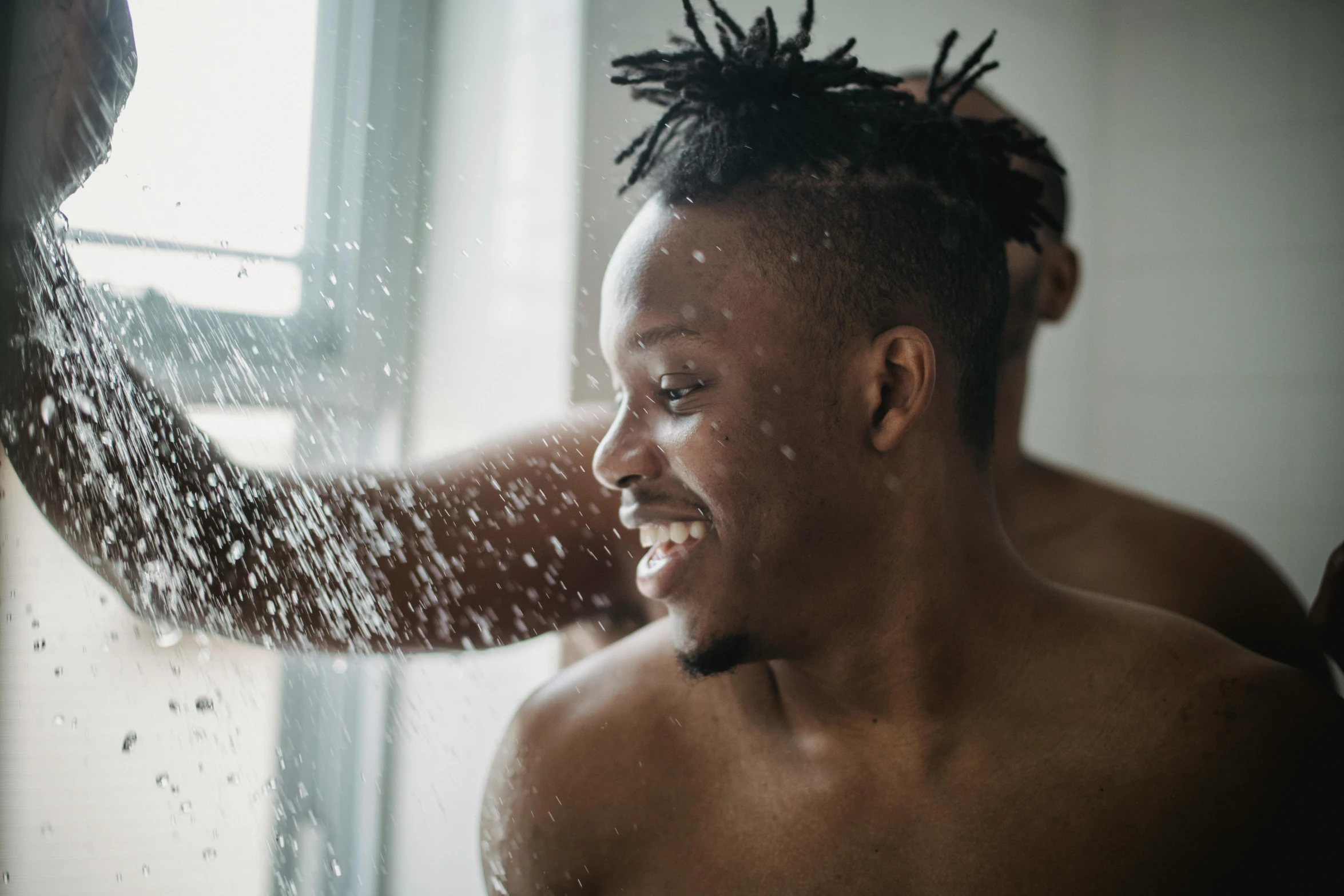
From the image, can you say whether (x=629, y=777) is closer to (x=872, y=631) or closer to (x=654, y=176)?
(x=872, y=631)

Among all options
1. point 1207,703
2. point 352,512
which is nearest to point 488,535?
point 352,512

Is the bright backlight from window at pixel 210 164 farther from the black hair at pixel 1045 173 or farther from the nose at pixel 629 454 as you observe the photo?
the black hair at pixel 1045 173

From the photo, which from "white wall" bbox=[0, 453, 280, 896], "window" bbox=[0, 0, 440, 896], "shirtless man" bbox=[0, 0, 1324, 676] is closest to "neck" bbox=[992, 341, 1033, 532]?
"shirtless man" bbox=[0, 0, 1324, 676]

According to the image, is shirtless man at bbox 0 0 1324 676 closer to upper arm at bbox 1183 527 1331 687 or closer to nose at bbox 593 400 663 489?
upper arm at bbox 1183 527 1331 687

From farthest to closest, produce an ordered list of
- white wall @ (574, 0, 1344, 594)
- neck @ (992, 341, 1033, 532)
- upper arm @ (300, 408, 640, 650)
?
white wall @ (574, 0, 1344, 594) → neck @ (992, 341, 1033, 532) → upper arm @ (300, 408, 640, 650)

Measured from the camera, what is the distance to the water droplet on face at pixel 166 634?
76cm

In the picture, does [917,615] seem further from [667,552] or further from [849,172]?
[849,172]

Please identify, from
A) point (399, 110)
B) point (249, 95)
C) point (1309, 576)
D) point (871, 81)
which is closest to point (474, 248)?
point (399, 110)

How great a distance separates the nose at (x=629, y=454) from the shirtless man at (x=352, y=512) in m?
0.21

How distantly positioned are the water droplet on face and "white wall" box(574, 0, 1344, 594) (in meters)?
0.49

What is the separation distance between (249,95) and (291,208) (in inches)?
3.5

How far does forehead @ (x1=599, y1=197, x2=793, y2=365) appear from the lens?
0.60m

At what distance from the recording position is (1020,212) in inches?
27.5

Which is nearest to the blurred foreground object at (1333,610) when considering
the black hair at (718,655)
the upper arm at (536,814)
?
the black hair at (718,655)
